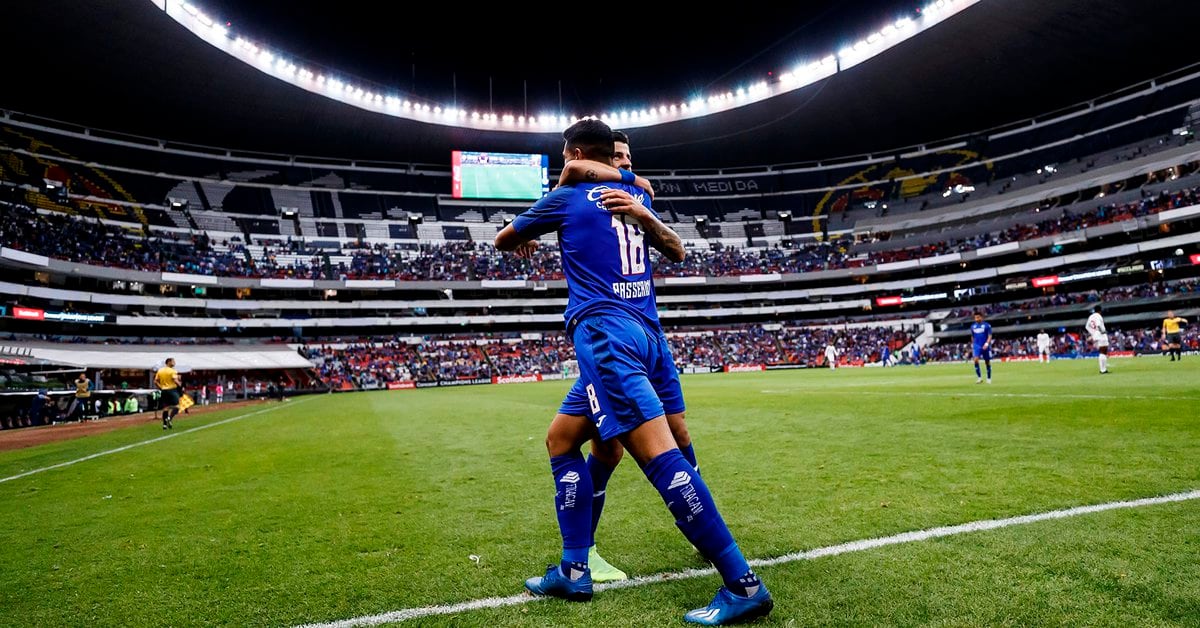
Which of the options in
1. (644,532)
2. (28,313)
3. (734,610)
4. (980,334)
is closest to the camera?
(734,610)

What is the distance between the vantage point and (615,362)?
9.16ft

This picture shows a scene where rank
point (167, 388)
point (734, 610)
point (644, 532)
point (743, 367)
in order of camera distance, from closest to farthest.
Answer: point (734, 610)
point (644, 532)
point (167, 388)
point (743, 367)

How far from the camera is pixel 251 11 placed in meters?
37.3

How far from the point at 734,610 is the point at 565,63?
49.4 metres

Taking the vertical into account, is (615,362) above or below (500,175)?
below

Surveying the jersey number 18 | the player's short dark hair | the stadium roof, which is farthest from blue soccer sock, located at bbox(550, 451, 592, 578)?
the stadium roof

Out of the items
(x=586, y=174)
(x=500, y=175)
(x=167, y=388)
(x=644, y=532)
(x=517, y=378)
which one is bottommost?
(x=517, y=378)

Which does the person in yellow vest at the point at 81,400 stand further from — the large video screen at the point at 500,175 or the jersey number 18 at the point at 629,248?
the large video screen at the point at 500,175

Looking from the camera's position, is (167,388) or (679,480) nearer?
(679,480)

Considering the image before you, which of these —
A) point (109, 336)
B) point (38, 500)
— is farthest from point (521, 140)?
point (38, 500)

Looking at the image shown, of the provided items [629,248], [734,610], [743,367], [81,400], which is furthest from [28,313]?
[734,610]

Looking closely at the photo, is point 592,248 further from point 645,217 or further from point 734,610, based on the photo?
point 734,610

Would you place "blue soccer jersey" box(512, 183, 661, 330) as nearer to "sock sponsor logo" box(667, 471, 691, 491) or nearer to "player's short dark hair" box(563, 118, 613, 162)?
"player's short dark hair" box(563, 118, 613, 162)

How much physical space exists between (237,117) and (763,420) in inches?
2117
